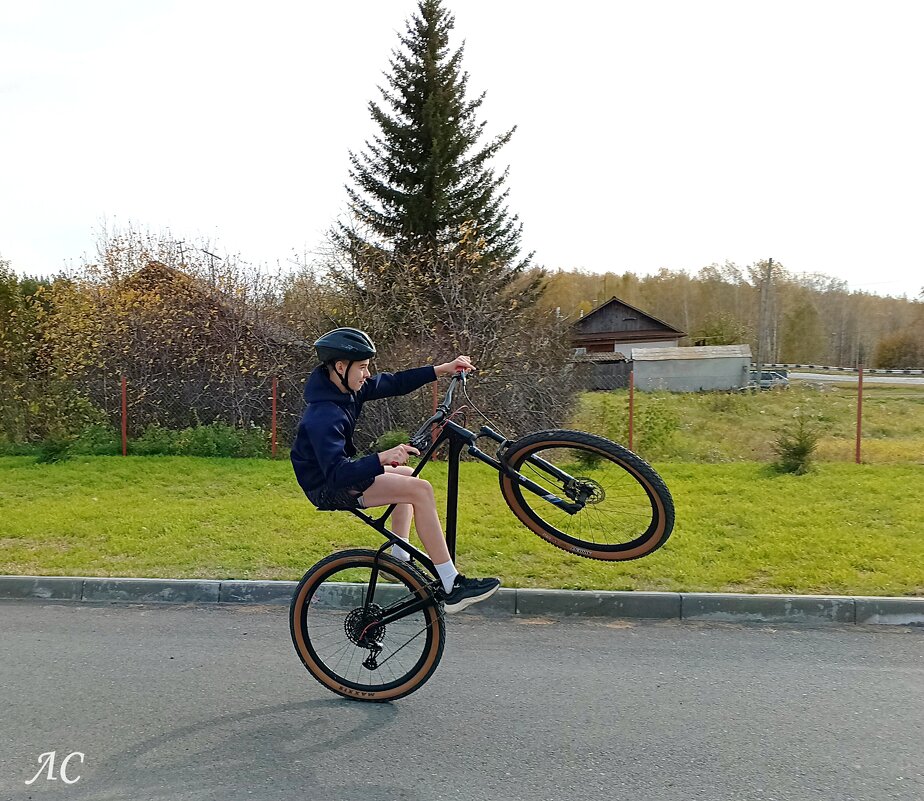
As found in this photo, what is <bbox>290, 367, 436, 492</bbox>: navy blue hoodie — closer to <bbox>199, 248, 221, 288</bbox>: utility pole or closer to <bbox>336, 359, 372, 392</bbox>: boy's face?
<bbox>336, 359, 372, 392</bbox>: boy's face

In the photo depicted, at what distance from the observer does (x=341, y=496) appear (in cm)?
397

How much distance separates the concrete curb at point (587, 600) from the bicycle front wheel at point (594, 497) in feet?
5.98

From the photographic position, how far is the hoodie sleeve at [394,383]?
14.3 feet

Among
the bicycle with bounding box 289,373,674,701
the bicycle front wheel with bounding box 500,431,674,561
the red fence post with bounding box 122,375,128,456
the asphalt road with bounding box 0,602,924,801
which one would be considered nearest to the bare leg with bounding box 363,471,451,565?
the bicycle with bounding box 289,373,674,701

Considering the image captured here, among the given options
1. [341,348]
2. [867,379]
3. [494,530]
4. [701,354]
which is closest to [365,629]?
[341,348]

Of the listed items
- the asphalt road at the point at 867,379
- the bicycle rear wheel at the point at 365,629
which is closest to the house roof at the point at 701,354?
the asphalt road at the point at 867,379

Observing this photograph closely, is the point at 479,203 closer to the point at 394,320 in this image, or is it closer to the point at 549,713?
the point at 394,320

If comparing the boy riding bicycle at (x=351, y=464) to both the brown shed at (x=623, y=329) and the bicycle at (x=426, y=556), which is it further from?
the brown shed at (x=623, y=329)

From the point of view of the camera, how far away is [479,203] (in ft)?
77.1

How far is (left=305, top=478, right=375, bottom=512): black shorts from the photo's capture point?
3910mm

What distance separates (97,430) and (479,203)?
13.5m

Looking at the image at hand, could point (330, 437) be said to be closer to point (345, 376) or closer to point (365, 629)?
point (345, 376)

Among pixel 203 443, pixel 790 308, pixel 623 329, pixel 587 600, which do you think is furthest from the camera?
pixel 790 308

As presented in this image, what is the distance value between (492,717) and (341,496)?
147cm
